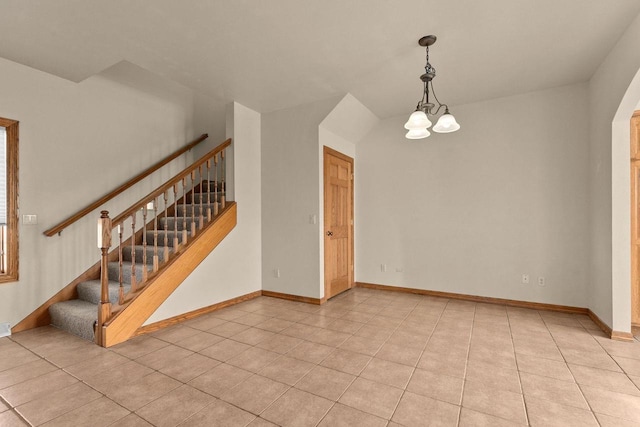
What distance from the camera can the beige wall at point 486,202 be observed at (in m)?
3.90

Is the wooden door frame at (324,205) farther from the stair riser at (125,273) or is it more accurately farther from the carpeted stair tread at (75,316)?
the carpeted stair tread at (75,316)

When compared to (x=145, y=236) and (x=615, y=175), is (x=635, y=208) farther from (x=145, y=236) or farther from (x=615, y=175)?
(x=145, y=236)

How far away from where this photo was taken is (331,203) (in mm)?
4730

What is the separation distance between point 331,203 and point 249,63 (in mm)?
2214

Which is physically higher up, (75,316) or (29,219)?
(29,219)

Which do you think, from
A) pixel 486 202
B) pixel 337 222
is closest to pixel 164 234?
pixel 337 222

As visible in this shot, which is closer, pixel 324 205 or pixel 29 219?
pixel 29 219

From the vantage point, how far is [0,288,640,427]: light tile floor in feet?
A: 6.18

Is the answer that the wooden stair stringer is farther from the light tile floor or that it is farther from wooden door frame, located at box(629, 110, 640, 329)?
wooden door frame, located at box(629, 110, 640, 329)

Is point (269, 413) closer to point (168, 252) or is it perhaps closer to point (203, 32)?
point (168, 252)

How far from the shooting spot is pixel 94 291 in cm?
347

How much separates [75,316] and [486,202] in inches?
199

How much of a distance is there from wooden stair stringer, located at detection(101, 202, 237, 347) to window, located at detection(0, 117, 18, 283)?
129cm

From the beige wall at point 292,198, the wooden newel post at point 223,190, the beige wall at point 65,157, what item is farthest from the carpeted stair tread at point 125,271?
the beige wall at point 292,198
